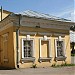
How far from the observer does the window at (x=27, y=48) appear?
16.6 m

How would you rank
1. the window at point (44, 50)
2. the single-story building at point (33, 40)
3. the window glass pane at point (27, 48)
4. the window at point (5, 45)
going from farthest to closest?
the window at point (5, 45) → the window at point (44, 50) → the window glass pane at point (27, 48) → the single-story building at point (33, 40)

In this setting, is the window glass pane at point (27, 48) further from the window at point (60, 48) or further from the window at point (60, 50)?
the window at point (60, 48)

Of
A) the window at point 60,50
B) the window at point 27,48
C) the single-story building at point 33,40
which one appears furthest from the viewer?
the window at point 60,50

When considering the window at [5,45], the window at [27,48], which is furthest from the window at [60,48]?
the window at [5,45]

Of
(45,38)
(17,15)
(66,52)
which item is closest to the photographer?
(17,15)

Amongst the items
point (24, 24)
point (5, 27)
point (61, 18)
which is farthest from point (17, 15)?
point (61, 18)

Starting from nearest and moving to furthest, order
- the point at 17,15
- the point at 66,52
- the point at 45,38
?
the point at 17,15, the point at 45,38, the point at 66,52

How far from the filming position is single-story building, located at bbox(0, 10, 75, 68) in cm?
1628

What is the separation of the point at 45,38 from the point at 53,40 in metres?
0.81

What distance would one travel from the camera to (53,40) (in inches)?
706

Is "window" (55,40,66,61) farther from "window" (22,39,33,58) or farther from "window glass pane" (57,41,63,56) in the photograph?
"window" (22,39,33,58)

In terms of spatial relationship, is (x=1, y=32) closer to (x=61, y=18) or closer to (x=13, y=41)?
(x=13, y=41)

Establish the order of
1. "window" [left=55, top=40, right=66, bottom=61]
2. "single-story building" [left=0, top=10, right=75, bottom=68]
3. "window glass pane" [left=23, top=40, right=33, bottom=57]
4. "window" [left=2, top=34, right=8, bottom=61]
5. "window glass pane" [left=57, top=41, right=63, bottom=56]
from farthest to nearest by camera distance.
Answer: "window glass pane" [left=57, top=41, right=63, bottom=56] → "window" [left=55, top=40, right=66, bottom=61] → "window" [left=2, top=34, right=8, bottom=61] → "window glass pane" [left=23, top=40, right=33, bottom=57] → "single-story building" [left=0, top=10, right=75, bottom=68]

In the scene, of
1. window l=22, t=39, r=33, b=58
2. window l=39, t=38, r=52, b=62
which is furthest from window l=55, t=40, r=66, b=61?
window l=22, t=39, r=33, b=58
